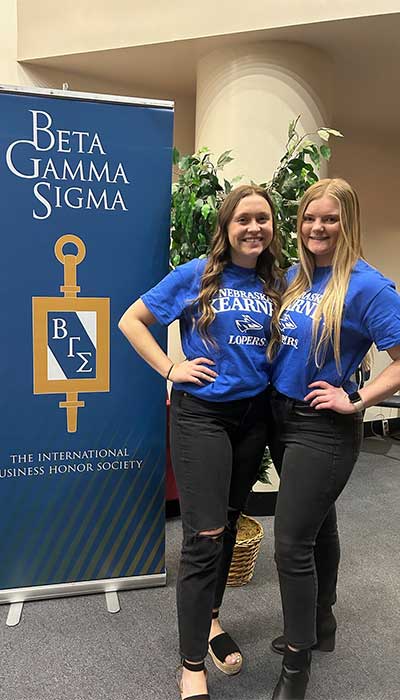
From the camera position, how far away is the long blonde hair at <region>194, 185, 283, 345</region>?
1.72 meters

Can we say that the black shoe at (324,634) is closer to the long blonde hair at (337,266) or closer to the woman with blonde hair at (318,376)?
the woman with blonde hair at (318,376)

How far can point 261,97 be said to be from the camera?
128 inches

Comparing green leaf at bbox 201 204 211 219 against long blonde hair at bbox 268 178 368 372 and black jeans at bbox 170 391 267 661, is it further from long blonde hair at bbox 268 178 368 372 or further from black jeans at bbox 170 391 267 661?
black jeans at bbox 170 391 267 661

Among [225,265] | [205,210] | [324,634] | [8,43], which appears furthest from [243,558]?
→ [8,43]

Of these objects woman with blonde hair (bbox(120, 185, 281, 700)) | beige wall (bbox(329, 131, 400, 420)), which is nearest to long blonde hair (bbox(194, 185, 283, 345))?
woman with blonde hair (bbox(120, 185, 281, 700))

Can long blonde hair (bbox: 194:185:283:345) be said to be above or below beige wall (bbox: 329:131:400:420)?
below

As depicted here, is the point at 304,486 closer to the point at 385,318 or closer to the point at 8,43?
the point at 385,318

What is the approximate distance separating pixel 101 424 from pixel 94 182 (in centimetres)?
93

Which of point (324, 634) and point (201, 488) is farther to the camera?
point (324, 634)

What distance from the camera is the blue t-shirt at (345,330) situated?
157 centimetres

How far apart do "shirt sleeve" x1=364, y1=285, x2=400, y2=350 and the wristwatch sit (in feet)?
0.57

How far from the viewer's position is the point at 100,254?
7.16ft

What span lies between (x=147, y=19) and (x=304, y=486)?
2787mm

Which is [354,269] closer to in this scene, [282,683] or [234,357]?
[234,357]
